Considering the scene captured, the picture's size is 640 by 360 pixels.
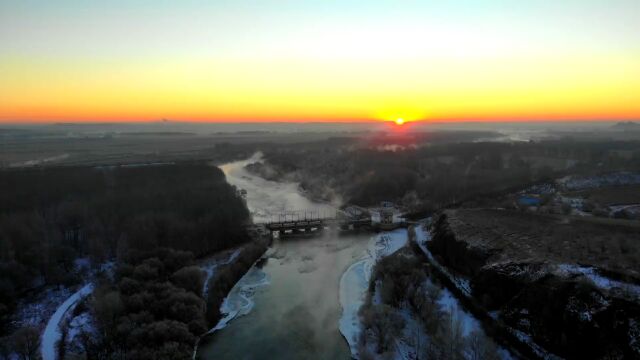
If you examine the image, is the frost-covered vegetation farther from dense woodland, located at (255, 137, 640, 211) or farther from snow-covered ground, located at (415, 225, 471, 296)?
dense woodland, located at (255, 137, 640, 211)

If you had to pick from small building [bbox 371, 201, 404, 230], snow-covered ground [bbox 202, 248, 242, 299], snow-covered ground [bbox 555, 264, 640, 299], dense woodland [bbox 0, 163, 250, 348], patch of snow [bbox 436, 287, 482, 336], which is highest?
snow-covered ground [bbox 555, 264, 640, 299]

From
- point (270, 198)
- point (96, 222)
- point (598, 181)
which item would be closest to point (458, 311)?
point (96, 222)

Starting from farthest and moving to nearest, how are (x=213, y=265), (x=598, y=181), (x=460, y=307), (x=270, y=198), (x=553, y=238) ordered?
(x=270, y=198), (x=598, y=181), (x=213, y=265), (x=553, y=238), (x=460, y=307)

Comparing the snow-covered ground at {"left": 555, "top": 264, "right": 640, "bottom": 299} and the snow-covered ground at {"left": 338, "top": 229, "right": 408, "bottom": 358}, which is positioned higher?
the snow-covered ground at {"left": 555, "top": 264, "right": 640, "bottom": 299}

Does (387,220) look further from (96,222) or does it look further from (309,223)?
(96,222)

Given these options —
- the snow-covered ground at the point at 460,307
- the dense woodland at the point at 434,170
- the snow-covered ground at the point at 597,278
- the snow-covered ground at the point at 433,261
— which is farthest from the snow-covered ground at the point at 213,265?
the dense woodland at the point at 434,170

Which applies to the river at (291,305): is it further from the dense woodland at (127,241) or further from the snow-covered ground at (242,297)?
the dense woodland at (127,241)

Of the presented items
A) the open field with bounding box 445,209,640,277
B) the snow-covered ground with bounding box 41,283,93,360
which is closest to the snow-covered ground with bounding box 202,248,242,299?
the snow-covered ground with bounding box 41,283,93,360
